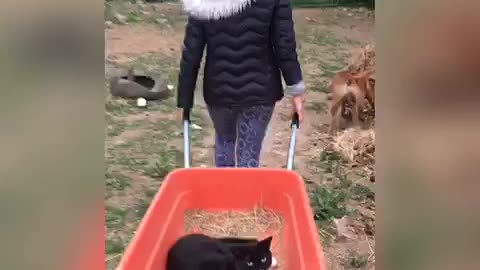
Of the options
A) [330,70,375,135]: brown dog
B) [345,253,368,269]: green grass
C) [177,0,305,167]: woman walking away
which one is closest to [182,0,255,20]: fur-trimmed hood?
[177,0,305,167]: woman walking away

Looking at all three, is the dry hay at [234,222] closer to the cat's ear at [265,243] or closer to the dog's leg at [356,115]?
the cat's ear at [265,243]

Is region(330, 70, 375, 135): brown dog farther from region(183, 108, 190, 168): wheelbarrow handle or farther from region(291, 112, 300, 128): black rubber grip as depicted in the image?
region(183, 108, 190, 168): wheelbarrow handle

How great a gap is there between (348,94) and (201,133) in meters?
0.32

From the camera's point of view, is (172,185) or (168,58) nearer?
(172,185)

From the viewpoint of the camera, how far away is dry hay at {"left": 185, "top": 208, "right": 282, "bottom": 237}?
Result: 52.9 inches

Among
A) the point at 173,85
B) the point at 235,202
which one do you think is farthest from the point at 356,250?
the point at 173,85

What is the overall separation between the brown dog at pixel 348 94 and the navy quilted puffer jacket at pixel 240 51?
11 centimetres

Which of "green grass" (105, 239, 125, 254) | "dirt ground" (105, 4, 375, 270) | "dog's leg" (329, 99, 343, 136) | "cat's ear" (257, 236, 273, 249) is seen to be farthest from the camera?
"dog's leg" (329, 99, 343, 136)

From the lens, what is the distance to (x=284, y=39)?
137cm

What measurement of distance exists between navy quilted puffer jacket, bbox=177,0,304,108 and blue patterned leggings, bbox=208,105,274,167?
18mm
